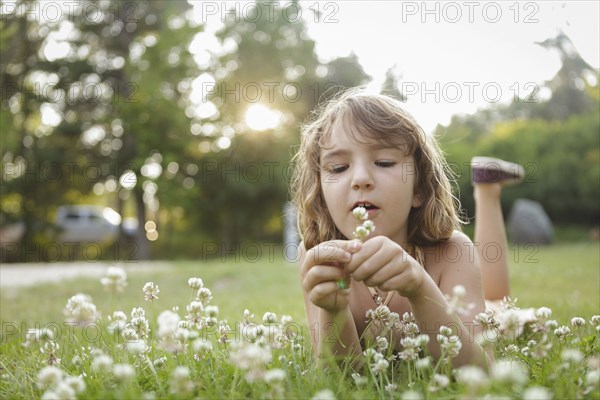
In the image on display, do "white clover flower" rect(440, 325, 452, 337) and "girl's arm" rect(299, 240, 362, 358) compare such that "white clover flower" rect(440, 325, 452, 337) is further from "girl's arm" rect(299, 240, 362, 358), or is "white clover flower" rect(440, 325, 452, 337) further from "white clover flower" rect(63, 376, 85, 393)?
"white clover flower" rect(63, 376, 85, 393)

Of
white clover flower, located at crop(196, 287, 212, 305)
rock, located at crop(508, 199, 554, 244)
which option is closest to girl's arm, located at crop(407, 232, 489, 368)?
white clover flower, located at crop(196, 287, 212, 305)

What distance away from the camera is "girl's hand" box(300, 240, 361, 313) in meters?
2.17

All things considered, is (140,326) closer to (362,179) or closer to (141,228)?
(362,179)

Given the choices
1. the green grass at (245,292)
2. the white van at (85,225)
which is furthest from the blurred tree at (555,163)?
the white van at (85,225)

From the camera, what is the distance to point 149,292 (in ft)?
8.94

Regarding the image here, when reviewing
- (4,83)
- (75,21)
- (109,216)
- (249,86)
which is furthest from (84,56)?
(109,216)

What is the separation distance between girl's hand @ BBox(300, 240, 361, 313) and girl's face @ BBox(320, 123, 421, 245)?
29.5 inches

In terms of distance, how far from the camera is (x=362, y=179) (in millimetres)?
2898

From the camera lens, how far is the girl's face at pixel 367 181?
9.71 ft

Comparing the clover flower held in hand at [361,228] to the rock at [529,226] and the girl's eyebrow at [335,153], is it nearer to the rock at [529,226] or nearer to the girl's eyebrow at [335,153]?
the girl's eyebrow at [335,153]

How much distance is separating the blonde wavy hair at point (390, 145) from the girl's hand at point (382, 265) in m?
1.00

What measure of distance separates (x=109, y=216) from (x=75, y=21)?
40.6ft

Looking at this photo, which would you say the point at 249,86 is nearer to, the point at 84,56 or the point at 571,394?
the point at 84,56

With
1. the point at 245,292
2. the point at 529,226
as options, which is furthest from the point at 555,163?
the point at 245,292
